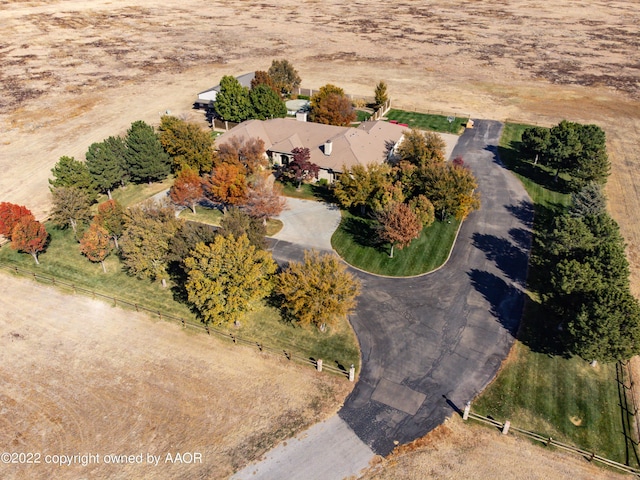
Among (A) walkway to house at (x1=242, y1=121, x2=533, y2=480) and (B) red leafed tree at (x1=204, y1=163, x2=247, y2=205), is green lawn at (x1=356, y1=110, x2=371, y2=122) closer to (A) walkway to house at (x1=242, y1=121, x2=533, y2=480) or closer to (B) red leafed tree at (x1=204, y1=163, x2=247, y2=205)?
(A) walkway to house at (x1=242, y1=121, x2=533, y2=480)

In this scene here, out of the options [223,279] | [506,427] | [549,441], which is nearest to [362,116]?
[223,279]

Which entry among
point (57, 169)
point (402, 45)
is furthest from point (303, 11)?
point (57, 169)

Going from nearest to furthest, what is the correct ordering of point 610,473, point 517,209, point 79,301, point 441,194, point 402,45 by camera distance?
1. point 610,473
2. point 79,301
3. point 441,194
4. point 517,209
5. point 402,45

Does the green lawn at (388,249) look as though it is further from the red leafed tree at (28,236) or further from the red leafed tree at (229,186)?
the red leafed tree at (28,236)

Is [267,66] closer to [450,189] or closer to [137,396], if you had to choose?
[450,189]

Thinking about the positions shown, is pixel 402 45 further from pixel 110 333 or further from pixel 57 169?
pixel 110 333

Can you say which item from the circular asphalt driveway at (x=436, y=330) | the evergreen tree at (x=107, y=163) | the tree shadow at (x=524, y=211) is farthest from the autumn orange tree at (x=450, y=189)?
the evergreen tree at (x=107, y=163)

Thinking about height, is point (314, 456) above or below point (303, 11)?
below
